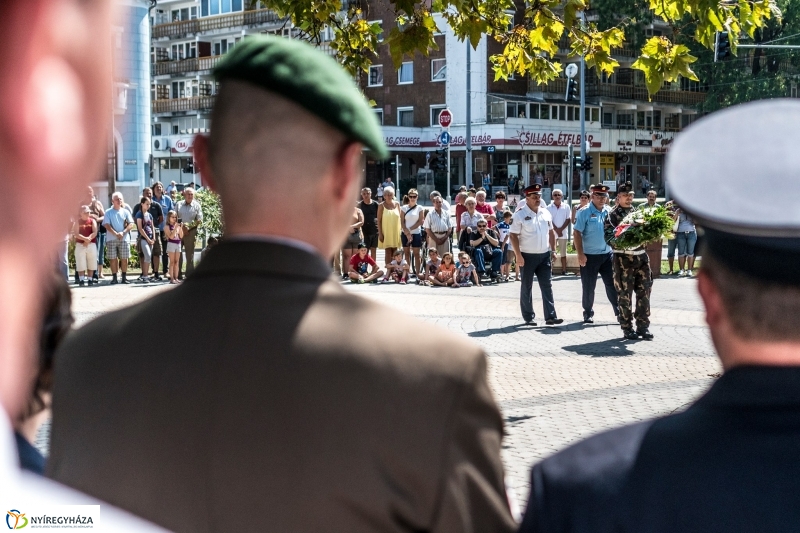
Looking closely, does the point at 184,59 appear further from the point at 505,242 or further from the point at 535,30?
the point at 535,30

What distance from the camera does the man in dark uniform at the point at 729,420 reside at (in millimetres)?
1506

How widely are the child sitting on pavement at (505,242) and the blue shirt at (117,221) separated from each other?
7.71 meters

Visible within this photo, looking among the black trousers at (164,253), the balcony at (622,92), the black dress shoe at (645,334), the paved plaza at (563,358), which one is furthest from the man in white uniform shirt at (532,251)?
the balcony at (622,92)

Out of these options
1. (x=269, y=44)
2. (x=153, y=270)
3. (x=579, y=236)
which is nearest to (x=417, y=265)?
(x=153, y=270)

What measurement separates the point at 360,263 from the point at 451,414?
19.4 meters

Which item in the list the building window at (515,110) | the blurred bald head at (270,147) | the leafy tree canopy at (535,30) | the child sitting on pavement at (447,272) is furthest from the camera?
the building window at (515,110)

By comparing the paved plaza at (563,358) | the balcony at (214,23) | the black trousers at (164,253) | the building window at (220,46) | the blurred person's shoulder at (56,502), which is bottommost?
the paved plaza at (563,358)

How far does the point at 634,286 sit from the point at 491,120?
44.4 meters

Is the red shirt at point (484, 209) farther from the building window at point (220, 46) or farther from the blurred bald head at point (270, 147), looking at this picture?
the building window at point (220, 46)

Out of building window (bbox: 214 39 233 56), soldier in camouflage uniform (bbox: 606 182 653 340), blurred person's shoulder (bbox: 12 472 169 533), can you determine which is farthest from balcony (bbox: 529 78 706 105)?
blurred person's shoulder (bbox: 12 472 169 533)

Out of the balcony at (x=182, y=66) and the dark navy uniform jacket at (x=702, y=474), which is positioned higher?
the balcony at (x=182, y=66)

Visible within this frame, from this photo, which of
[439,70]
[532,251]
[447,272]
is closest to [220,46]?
[439,70]

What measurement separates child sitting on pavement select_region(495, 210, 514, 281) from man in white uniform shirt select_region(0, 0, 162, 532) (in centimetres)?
2074

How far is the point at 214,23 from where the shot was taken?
228ft
